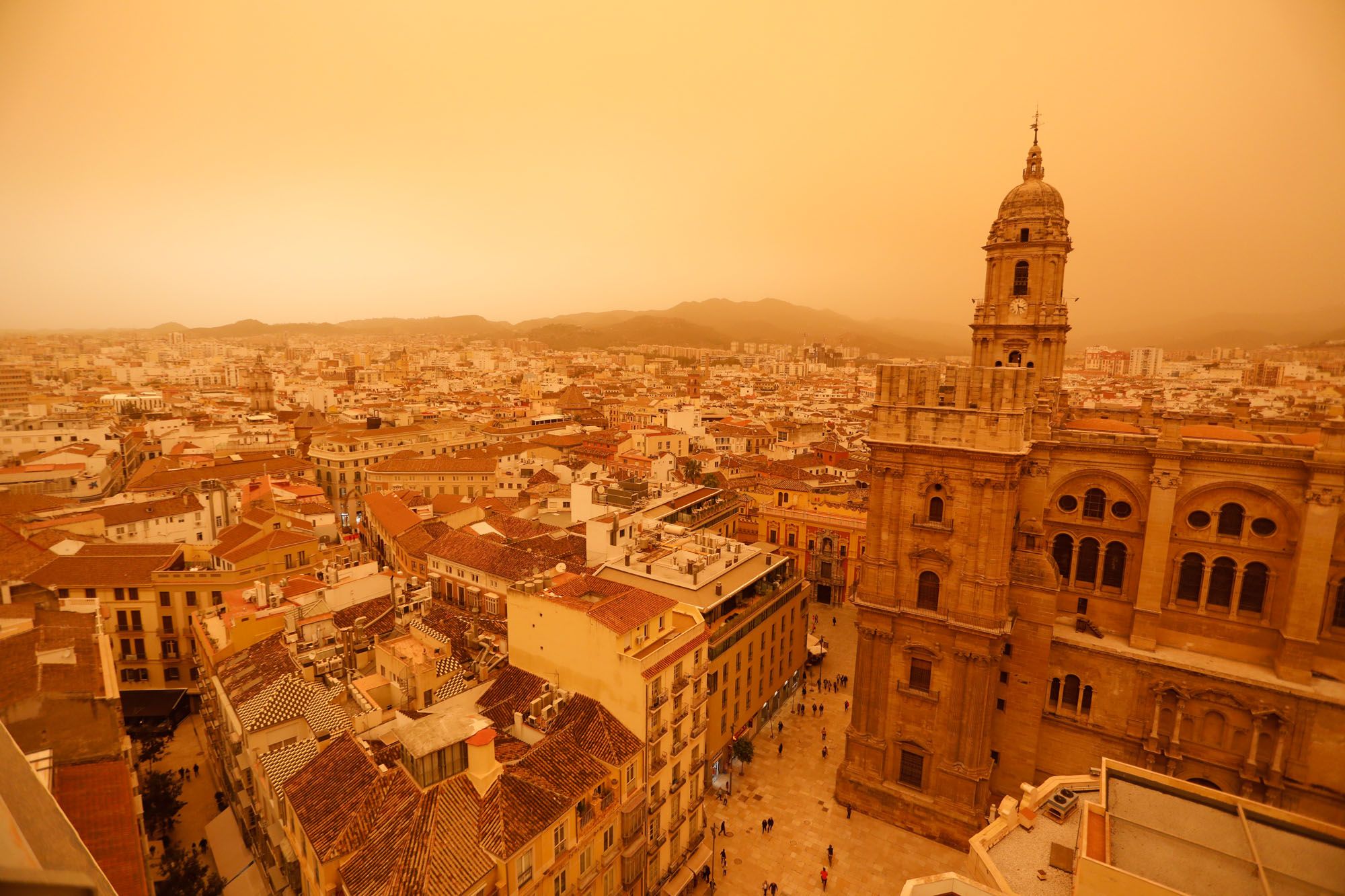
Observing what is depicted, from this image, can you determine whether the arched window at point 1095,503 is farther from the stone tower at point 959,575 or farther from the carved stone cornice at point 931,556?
the carved stone cornice at point 931,556

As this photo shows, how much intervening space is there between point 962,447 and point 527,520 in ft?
98.5

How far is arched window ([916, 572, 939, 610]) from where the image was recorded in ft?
83.9

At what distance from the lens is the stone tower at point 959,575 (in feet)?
78.4

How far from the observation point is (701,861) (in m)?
24.4

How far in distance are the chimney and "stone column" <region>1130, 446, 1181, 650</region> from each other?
23289mm

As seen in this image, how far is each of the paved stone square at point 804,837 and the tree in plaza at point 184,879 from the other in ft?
55.6

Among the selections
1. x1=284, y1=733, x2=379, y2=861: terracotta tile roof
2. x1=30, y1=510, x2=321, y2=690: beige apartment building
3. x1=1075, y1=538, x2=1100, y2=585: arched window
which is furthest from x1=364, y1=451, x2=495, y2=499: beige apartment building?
x1=1075, y1=538, x2=1100, y2=585: arched window

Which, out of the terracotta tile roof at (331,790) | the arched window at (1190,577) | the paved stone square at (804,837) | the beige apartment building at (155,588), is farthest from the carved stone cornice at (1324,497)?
the beige apartment building at (155,588)

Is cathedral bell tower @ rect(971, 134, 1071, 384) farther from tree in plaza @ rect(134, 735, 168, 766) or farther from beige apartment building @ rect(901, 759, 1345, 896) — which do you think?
tree in plaza @ rect(134, 735, 168, 766)

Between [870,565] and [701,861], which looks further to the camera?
[870,565]

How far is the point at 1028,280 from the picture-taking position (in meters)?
28.3

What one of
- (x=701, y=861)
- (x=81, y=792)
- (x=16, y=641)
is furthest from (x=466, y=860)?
(x=16, y=641)

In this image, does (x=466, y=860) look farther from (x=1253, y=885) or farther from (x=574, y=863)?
(x=1253, y=885)

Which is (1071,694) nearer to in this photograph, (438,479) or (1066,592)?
(1066,592)
